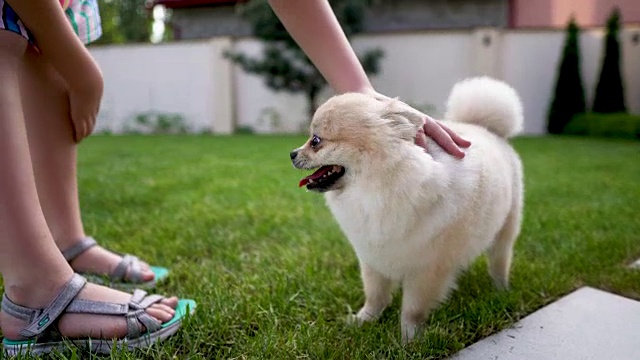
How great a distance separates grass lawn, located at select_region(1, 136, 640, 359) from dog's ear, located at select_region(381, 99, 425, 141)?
1.53 feet

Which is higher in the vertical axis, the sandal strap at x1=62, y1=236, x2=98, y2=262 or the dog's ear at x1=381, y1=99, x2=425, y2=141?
the dog's ear at x1=381, y1=99, x2=425, y2=141

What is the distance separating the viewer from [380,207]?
4.03 feet

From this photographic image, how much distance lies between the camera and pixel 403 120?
121 cm

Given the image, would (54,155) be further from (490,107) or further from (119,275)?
(490,107)

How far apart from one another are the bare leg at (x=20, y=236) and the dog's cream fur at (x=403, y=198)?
60 centimetres

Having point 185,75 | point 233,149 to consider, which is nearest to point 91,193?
point 233,149

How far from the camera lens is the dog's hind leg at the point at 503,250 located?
1.60 meters

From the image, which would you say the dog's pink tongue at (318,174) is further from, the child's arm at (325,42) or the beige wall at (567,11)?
the beige wall at (567,11)

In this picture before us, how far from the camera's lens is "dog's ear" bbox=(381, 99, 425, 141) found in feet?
3.98

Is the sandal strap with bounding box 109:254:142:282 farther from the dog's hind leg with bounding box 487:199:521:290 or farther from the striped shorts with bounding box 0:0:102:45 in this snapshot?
the dog's hind leg with bounding box 487:199:521:290

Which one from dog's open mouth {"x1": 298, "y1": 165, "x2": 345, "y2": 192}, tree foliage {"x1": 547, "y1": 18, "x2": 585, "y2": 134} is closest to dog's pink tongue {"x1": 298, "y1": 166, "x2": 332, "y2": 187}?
dog's open mouth {"x1": 298, "y1": 165, "x2": 345, "y2": 192}

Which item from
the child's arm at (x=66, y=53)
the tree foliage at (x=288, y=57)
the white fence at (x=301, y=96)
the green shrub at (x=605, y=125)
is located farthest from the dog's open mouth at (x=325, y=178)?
the white fence at (x=301, y=96)

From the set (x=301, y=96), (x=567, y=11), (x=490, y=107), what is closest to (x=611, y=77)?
(x=567, y=11)

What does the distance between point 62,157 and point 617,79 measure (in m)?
8.90
